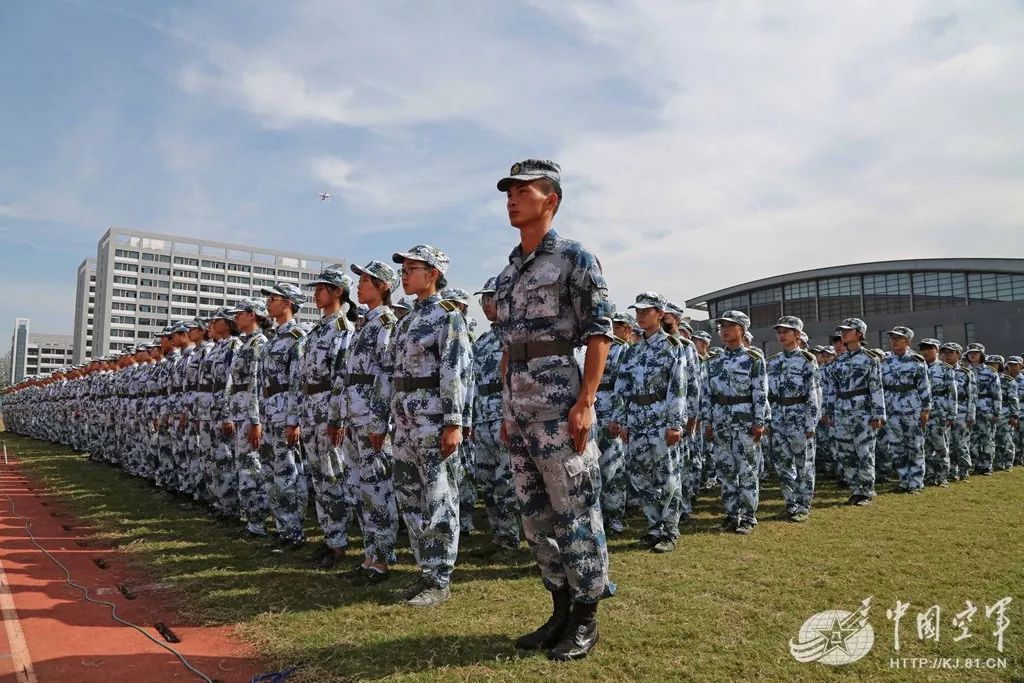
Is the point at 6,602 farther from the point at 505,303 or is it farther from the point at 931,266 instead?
the point at 931,266

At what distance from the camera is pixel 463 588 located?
449 centimetres

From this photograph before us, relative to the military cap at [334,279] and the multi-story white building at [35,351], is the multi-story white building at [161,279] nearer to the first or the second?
the multi-story white building at [35,351]

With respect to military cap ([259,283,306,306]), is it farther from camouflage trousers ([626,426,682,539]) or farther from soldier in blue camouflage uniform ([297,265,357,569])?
camouflage trousers ([626,426,682,539])

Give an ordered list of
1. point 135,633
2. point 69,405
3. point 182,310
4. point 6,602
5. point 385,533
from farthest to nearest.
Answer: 1. point 182,310
2. point 69,405
3. point 385,533
4. point 6,602
5. point 135,633

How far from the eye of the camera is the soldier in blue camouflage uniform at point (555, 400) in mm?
3105

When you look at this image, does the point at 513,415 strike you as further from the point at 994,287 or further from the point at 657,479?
the point at 994,287

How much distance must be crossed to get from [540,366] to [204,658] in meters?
2.41

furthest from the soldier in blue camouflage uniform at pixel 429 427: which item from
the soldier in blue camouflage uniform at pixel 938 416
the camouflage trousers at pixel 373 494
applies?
the soldier in blue camouflage uniform at pixel 938 416

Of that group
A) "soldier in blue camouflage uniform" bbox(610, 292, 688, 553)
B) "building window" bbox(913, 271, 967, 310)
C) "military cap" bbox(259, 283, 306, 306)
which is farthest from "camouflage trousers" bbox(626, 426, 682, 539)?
"building window" bbox(913, 271, 967, 310)

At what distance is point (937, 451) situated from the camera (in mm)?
10984

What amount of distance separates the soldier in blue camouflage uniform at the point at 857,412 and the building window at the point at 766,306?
32.3 meters

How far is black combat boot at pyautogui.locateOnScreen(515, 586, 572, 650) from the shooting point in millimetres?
3262

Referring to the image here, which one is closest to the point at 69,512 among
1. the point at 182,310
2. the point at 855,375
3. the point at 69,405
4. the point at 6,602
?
the point at 6,602

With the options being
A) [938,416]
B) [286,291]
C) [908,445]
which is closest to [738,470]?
[908,445]
